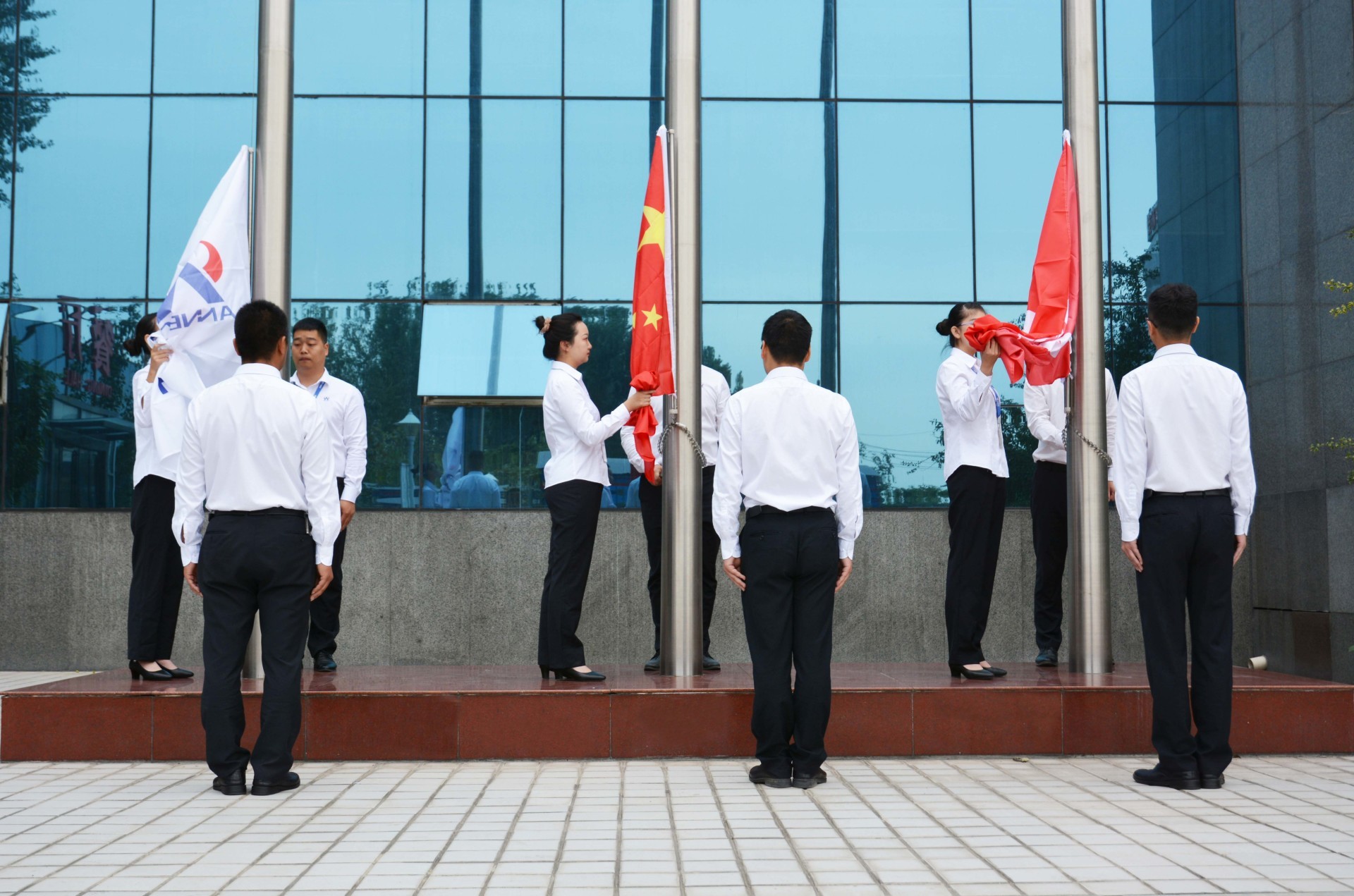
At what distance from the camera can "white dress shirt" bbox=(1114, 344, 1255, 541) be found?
537cm

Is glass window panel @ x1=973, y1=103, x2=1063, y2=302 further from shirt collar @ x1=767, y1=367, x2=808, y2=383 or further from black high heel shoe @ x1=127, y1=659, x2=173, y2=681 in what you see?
black high heel shoe @ x1=127, y1=659, x2=173, y2=681

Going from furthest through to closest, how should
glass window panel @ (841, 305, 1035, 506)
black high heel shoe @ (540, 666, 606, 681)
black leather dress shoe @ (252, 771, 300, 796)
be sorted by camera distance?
glass window panel @ (841, 305, 1035, 506), black high heel shoe @ (540, 666, 606, 681), black leather dress shoe @ (252, 771, 300, 796)

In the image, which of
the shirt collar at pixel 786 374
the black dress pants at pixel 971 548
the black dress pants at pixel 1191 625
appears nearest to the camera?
the black dress pants at pixel 1191 625

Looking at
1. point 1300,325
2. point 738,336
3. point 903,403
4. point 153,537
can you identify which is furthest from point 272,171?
point 1300,325

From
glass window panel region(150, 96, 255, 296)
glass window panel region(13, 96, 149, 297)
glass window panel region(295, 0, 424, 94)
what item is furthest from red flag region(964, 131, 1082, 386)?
glass window panel region(13, 96, 149, 297)

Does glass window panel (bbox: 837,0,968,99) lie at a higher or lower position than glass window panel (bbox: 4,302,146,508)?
higher

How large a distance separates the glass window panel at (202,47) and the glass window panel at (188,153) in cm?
14

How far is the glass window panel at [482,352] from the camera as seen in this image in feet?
35.9

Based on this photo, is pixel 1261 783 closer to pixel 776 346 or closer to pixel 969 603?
pixel 969 603

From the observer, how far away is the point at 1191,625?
5262 millimetres

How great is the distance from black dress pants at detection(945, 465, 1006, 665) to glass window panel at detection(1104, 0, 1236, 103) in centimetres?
622

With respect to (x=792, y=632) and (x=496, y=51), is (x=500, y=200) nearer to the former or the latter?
(x=496, y=51)

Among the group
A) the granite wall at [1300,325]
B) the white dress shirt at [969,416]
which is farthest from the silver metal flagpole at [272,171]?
the granite wall at [1300,325]

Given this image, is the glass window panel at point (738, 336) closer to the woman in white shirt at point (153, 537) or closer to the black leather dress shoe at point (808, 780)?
the woman in white shirt at point (153, 537)
